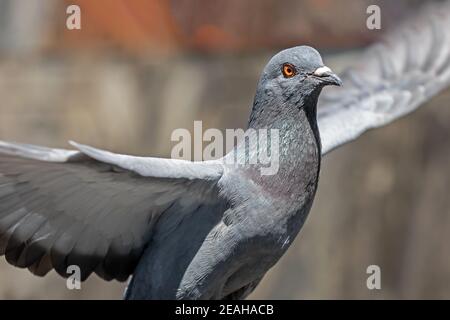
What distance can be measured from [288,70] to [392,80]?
5.85 ft

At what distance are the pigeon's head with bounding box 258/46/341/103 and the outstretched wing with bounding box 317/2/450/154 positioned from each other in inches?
29.1

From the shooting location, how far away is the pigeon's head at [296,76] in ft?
13.4

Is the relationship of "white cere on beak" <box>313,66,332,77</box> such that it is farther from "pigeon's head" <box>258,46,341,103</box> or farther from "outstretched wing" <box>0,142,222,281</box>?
"outstretched wing" <box>0,142,222,281</box>

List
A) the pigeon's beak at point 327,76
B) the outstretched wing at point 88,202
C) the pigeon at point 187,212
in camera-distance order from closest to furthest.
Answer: the outstretched wing at point 88,202
the pigeon at point 187,212
the pigeon's beak at point 327,76

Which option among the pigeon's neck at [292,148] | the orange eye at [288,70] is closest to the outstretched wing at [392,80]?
the pigeon's neck at [292,148]

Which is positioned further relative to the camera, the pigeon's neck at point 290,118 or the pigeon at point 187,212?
the pigeon's neck at point 290,118

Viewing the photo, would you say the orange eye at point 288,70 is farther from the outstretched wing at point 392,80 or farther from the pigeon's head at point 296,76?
the outstretched wing at point 392,80

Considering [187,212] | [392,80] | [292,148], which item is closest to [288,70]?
[292,148]

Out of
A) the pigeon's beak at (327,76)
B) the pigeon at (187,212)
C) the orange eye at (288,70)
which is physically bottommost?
the pigeon at (187,212)

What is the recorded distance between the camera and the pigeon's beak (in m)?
4.03

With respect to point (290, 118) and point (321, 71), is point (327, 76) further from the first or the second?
point (290, 118)

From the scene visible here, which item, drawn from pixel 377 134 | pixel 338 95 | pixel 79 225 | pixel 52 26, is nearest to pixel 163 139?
pixel 52 26

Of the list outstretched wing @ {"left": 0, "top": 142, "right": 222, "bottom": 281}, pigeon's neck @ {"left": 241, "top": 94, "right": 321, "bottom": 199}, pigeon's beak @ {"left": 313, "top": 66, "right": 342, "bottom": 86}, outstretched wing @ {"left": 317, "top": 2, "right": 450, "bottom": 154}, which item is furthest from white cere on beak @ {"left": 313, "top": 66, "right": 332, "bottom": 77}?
outstretched wing @ {"left": 317, "top": 2, "right": 450, "bottom": 154}

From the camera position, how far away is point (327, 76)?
4051 mm
